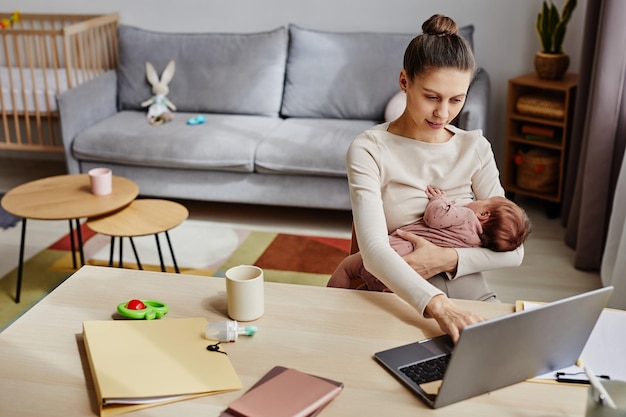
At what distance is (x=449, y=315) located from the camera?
1384 millimetres

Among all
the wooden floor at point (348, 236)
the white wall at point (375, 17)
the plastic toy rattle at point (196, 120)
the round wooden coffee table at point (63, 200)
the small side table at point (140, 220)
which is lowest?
the wooden floor at point (348, 236)

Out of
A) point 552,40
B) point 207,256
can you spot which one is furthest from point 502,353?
point 552,40

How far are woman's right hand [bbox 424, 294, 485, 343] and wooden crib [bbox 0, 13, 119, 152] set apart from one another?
284 cm

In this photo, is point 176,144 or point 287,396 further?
point 176,144

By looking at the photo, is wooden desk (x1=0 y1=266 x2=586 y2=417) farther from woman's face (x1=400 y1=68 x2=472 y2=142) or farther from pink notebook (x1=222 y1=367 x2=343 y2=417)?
woman's face (x1=400 y1=68 x2=472 y2=142)

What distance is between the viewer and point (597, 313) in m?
1.20

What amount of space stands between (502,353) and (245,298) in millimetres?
496

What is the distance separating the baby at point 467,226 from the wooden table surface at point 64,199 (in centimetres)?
133

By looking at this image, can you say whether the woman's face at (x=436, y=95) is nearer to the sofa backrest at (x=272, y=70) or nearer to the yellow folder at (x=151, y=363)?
the yellow folder at (x=151, y=363)

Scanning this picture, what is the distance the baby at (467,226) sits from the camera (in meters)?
1.66

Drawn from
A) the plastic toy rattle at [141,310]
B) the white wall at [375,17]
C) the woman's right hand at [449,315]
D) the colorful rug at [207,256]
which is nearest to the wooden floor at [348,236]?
the colorful rug at [207,256]

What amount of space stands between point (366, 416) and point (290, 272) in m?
1.92

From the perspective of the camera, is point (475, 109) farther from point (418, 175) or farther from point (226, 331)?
point (226, 331)

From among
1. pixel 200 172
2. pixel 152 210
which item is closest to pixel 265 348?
pixel 152 210
